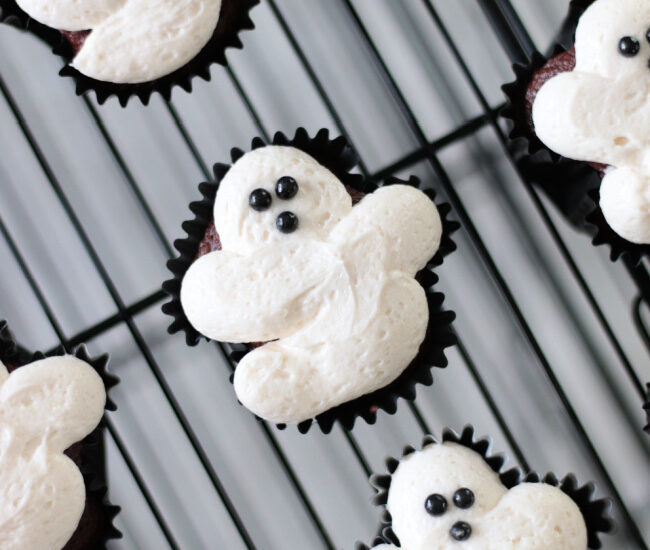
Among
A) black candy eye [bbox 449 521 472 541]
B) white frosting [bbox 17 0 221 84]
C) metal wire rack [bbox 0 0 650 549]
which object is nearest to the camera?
black candy eye [bbox 449 521 472 541]

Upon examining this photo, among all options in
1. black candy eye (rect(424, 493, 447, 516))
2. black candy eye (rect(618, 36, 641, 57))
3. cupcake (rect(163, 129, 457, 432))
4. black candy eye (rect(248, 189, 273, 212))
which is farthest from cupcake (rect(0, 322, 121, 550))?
black candy eye (rect(618, 36, 641, 57))

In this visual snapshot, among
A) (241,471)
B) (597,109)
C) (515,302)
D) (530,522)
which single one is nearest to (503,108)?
(597,109)

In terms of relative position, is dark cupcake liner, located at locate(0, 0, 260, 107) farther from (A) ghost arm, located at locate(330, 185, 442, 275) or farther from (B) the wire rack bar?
(A) ghost arm, located at locate(330, 185, 442, 275)

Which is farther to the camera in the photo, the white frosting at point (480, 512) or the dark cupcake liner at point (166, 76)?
the dark cupcake liner at point (166, 76)

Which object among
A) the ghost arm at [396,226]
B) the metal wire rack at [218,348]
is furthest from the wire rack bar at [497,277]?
the ghost arm at [396,226]

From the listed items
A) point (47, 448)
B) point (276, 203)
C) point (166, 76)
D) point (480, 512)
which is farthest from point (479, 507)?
point (166, 76)

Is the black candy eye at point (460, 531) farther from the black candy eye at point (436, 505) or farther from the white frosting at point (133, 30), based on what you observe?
the white frosting at point (133, 30)

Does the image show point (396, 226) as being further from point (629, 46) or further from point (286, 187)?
point (629, 46)
